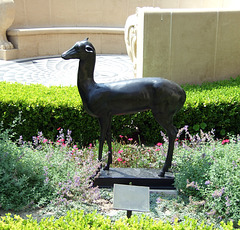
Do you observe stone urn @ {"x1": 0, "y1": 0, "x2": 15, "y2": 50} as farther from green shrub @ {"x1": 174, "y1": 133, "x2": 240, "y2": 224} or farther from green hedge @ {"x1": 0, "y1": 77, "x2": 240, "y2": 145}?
green shrub @ {"x1": 174, "y1": 133, "x2": 240, "y2": 224}

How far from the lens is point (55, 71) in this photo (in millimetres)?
10344

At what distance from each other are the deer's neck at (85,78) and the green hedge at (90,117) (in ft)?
5.41

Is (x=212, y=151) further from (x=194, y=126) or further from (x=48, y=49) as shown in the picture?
(x=48, y=49)

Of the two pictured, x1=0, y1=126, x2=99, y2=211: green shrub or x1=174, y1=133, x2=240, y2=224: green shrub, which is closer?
x1=174, y1=133, x2=240, y2=224: green shrub

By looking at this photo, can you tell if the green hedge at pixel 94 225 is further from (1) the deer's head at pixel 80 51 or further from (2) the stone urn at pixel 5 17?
(2) the stone urn at pixel 5 17

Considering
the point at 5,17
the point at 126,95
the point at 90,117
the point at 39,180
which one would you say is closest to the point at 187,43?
the point at 90,117

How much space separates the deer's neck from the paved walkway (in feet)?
14.3

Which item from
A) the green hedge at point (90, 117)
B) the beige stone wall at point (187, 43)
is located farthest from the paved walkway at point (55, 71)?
the green hedge at point (90, 117)

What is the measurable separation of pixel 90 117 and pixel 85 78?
1.71 m

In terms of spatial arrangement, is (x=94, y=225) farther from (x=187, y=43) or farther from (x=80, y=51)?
(x=187, y=43)

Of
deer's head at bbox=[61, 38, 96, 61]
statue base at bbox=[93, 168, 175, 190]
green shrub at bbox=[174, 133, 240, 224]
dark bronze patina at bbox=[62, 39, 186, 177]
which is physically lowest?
statue base at bbox=[93, 168, 175, 190]

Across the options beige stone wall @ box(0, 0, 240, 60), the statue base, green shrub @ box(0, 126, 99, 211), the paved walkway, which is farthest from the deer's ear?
beige stone wall @ box(0, 0, 240, 60)

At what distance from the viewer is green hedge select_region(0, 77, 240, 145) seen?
237 inches

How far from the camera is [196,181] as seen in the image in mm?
4254
